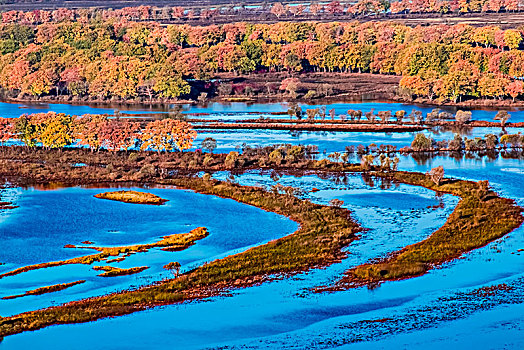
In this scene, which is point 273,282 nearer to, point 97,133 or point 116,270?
point 116,270

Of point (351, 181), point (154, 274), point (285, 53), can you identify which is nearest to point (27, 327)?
point (154, 274)

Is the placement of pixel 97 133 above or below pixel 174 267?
above

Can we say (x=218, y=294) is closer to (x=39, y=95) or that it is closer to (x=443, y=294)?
(x=443, y=294)

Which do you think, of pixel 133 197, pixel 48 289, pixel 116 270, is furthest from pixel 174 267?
pixel 133 197

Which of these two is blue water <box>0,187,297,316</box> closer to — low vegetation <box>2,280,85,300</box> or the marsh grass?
low vegetation <box>2,280,85,300</box>

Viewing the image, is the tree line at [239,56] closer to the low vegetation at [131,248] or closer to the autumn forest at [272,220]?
the autumn forest at [272,220]

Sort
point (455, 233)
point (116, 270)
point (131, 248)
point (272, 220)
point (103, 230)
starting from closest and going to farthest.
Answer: point (116, 270), point (131, 248), point (455, 233), point (103, 230), point (272, 220)
